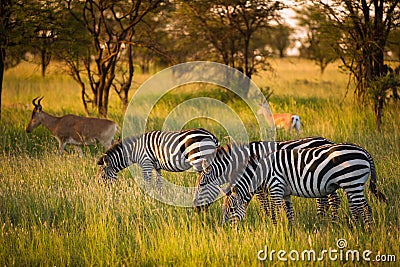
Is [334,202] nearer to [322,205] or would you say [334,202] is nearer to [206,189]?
[322,205]

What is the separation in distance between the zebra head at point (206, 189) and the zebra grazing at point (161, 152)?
792 mm

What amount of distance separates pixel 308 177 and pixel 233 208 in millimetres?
870

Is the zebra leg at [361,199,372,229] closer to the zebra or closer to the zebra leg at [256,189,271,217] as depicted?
the zebra

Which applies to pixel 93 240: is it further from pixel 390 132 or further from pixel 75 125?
pixel 390 132

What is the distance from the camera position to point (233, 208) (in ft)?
18.3

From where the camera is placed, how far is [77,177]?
7.69 m

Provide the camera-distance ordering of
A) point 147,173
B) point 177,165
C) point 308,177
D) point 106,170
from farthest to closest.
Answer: point 106,170, point 147,173, point 177,165, point 308,177

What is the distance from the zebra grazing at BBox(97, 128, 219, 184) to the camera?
6.91 meters

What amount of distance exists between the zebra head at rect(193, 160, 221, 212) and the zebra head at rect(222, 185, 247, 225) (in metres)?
0.35

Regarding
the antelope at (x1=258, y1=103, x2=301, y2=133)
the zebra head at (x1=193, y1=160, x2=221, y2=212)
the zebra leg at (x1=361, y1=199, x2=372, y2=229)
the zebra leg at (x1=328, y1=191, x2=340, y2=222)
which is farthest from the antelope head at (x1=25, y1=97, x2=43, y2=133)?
the zebra leg at (x1=361, y1=199, x2=372, y2=229)

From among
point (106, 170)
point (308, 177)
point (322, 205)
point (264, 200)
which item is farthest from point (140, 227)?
point (322, 205)

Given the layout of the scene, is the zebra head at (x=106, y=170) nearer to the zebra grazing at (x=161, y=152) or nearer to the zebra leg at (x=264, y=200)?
the zebra grazing at (x=161, y=152)

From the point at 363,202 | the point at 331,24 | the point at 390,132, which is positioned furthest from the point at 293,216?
the point at 331,24

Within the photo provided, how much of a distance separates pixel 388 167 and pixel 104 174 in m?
4.23
